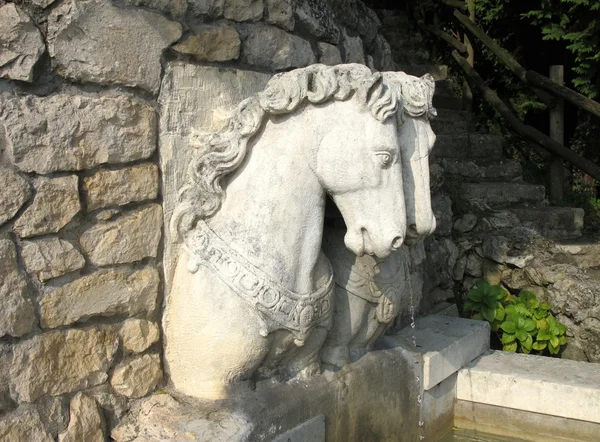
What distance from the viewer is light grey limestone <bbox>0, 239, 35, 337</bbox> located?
174 centimetres

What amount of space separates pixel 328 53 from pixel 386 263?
33.5 inches

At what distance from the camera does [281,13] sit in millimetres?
2455

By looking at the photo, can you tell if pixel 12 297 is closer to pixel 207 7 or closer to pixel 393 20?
pixel 207 7

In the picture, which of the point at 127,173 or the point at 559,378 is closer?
the point at 127,173

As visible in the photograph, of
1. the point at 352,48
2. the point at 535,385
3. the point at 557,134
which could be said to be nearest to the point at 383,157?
the point at 352,48

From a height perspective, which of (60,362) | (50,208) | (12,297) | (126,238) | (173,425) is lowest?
(173,425)

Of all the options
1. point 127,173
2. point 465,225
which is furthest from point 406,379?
point 465,225

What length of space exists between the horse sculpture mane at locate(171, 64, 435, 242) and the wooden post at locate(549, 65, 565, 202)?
4048 millimetres

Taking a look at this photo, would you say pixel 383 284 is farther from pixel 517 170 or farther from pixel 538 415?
pixel 517 170

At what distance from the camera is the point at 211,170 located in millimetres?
2107

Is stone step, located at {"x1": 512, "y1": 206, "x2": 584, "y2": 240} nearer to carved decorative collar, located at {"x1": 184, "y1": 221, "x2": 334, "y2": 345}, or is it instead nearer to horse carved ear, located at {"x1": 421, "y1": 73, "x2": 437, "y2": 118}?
horse carved ear, located at {"x1": 421, "y1": 73, "x2": 437, "y2": 118}

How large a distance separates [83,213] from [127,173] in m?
0.18

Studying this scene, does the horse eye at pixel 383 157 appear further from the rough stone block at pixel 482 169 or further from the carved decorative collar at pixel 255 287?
the rough stone block at pixel 482 169

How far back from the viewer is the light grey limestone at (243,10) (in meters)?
2.27
